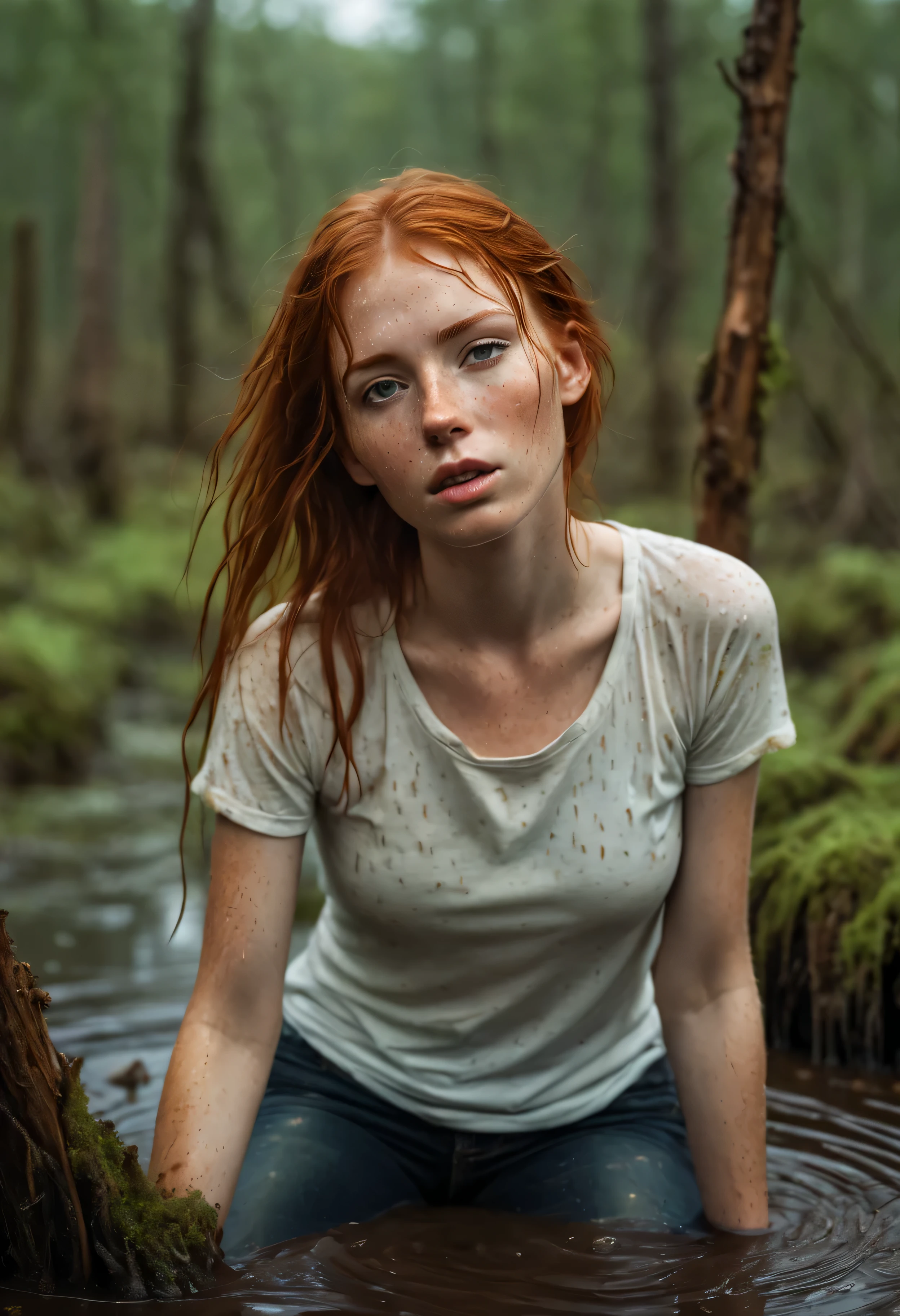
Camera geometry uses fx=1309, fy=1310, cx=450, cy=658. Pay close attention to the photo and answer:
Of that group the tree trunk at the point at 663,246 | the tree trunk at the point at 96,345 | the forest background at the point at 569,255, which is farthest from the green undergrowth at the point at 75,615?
the tree trunk at the point at 663,246

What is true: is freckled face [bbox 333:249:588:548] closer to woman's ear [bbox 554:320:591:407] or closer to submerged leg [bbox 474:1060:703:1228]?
woman's ear [bbox 554:320:591:407]

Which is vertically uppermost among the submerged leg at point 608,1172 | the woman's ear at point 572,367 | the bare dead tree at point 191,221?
the bare dead tree at point 191,221

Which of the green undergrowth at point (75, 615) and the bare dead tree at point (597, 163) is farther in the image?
the bare dead tree at point (597, 163)

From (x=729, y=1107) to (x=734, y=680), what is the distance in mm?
723

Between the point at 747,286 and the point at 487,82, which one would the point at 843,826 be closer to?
the point at 747,286

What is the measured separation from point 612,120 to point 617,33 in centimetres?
177

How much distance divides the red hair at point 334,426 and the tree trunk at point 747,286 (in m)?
1.21

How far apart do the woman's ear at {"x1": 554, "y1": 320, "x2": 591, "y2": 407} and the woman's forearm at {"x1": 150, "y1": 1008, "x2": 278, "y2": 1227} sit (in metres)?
1.19

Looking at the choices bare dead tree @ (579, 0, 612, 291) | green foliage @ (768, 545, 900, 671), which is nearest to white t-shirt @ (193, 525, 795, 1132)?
green foliage @ (768, 545, 900, 671)

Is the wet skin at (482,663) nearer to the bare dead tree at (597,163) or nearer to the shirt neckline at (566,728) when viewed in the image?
the shirt neckline at (566,728)

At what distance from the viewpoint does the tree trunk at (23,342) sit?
13.8m

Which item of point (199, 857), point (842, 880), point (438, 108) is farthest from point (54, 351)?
point (842, 880)

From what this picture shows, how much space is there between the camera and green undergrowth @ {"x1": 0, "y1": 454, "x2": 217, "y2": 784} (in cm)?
759

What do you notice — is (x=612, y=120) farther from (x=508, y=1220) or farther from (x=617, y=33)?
(x=508, y=1220)
